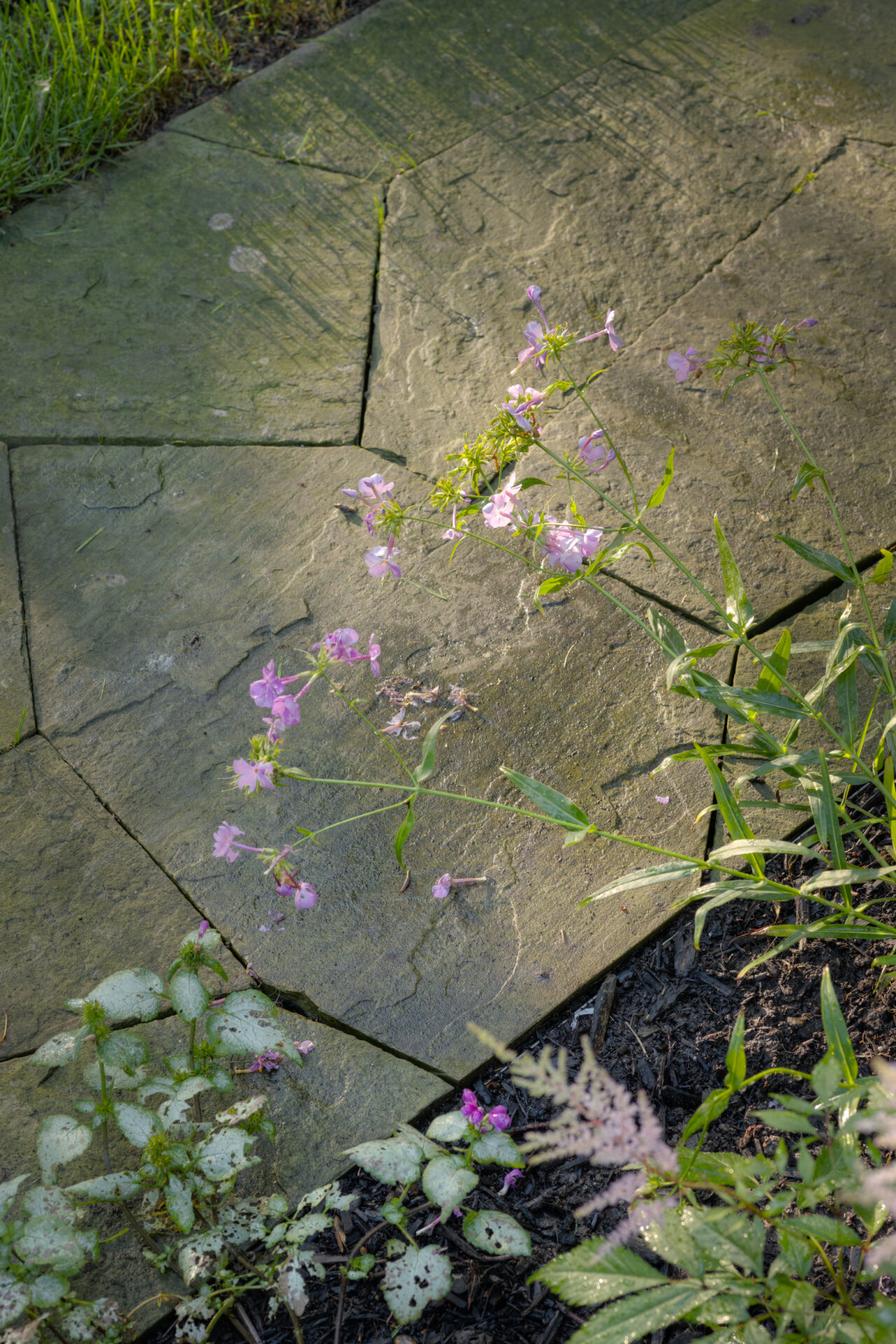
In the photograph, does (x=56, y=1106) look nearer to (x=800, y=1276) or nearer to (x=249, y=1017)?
(x=249, y=1017)

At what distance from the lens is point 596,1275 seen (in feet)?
3.08

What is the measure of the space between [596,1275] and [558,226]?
8.22ft

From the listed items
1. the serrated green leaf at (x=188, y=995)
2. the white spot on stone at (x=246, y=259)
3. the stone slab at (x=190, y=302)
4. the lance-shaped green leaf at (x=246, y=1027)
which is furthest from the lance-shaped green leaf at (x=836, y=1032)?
the white spot on stone at (x=246, y=259)

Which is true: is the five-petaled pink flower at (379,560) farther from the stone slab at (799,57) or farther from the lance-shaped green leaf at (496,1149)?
the stone slab at (799,57)

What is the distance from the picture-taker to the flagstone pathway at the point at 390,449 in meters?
1.60

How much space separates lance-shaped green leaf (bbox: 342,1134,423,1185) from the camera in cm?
115

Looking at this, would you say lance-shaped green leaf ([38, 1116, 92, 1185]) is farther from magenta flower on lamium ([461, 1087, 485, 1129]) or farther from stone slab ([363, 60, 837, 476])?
stone slab ([363, 60, 837, 476])

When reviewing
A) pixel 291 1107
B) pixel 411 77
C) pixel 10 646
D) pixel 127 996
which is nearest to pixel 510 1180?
pixel 291 1107

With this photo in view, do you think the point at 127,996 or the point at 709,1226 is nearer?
the point at 709,1226

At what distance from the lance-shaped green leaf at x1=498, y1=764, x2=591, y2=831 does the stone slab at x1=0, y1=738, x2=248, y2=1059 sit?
57 cm

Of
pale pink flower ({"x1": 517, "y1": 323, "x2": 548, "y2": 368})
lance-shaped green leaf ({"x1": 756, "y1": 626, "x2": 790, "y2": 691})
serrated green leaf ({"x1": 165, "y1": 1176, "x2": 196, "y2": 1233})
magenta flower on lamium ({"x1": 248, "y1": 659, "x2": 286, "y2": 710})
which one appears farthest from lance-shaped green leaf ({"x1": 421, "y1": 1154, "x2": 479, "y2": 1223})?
pale pink flower ({"x1": 517, "y1": 323, "x2": 548, "y2": 368})

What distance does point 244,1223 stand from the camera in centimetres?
124

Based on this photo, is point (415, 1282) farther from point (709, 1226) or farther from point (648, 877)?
point (648, 877)

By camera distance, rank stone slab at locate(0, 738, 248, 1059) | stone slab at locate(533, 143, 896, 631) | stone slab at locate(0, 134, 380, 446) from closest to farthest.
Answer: stone slab at locate(0, 738, 248, 1059), stone slab at locate(533, 143, 896, 631), stone slab at locate(0, 134, 380, 446)
